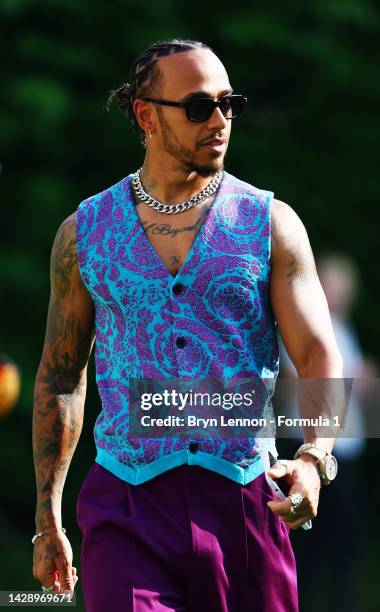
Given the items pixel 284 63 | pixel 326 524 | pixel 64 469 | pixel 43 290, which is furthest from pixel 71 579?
pixel 284 63

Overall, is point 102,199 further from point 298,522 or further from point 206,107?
point 298,522

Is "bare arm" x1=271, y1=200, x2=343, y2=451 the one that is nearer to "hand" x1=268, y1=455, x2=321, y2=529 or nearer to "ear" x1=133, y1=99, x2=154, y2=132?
"hand" x1=268, y1=455, x2=321, y2=529

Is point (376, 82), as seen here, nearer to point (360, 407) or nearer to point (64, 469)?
point (360, 407)

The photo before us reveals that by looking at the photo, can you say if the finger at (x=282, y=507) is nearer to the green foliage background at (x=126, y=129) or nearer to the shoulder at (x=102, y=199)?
the shoulder at (x=102, y=199)

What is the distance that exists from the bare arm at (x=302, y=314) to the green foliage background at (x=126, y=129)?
736 centimetres

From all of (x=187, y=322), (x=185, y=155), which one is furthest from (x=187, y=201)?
(x=187, y=322)

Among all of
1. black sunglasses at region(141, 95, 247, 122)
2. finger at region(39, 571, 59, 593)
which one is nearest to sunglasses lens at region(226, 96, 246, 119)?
black sunglasses at region(141, 95, 247, 122)

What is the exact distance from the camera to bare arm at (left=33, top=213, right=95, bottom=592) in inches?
174

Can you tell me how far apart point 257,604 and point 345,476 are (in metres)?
3.54

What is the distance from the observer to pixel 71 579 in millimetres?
4398

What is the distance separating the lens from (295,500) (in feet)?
12.6

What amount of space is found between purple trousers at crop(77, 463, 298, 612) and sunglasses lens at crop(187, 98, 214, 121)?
40.0 inches

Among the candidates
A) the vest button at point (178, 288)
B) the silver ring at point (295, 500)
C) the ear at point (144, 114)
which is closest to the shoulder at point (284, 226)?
the vest button at point (178, 288)

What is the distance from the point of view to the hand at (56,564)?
440cm
